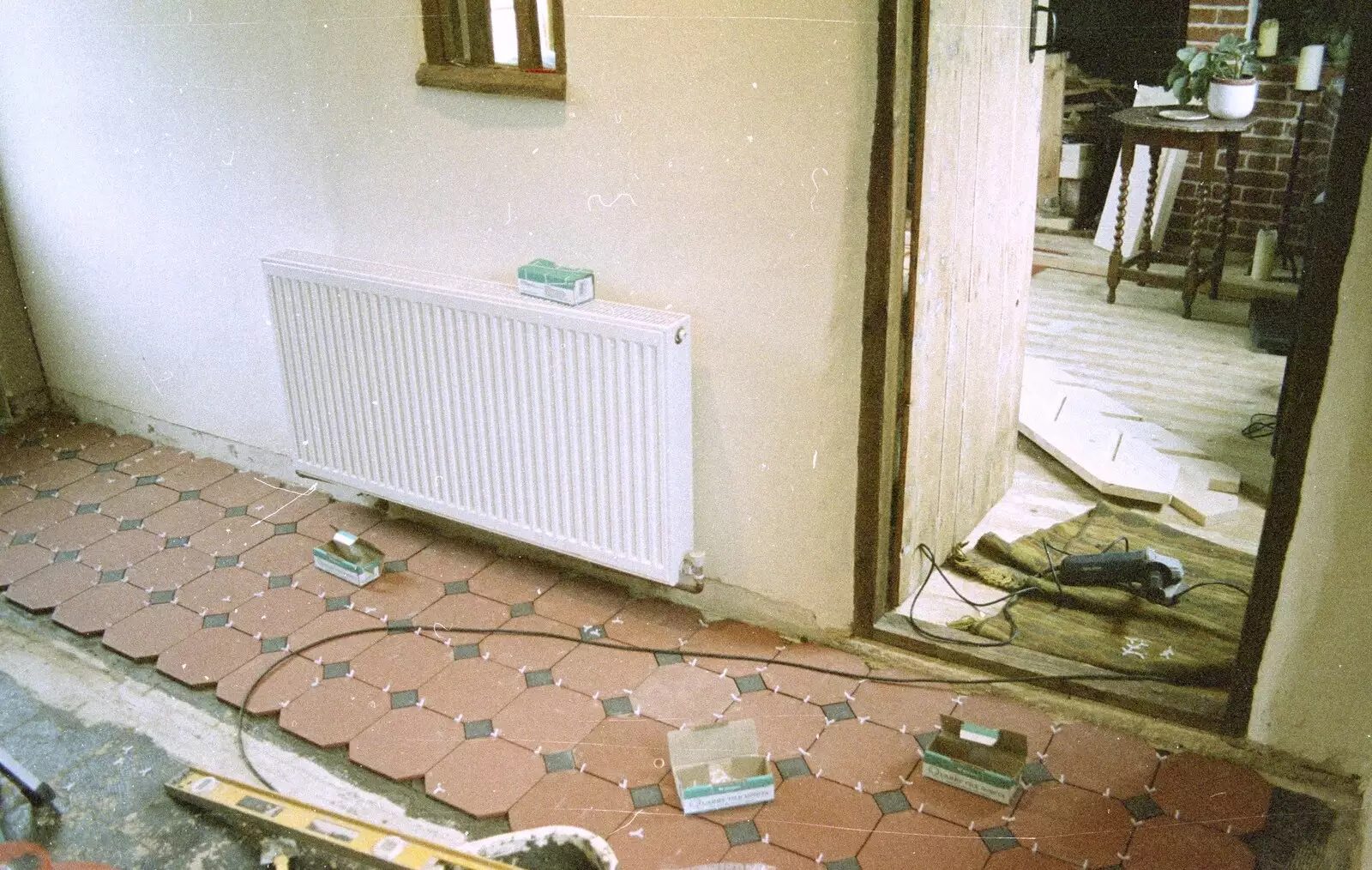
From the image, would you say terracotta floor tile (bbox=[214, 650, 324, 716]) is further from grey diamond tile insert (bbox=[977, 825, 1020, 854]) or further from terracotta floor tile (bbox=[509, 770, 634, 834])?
grey diamond tile insert (bbox=[977, 825, 1020, 854])

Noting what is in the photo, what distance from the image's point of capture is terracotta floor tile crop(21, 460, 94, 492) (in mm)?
3958

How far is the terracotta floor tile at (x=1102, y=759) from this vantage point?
8.05ft

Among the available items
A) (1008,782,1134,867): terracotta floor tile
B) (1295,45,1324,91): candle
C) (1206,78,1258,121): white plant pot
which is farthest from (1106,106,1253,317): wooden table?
(1008,782,1134,867): terracotta floor tile

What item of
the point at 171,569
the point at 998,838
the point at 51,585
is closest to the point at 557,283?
the point at 171,569

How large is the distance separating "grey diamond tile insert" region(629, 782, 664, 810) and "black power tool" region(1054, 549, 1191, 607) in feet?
4.31

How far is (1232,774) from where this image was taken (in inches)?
96.8

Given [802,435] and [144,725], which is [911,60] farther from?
[144,725]

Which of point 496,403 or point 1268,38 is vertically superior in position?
point 1268,38

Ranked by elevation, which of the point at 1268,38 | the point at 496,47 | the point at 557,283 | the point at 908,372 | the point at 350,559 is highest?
the point at 496,47

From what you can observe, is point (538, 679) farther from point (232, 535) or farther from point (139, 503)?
point (139, 503)

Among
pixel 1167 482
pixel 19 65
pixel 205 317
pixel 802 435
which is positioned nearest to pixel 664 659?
pixel 802 435

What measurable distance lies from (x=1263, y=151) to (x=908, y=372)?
3.89m

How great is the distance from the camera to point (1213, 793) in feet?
7.91

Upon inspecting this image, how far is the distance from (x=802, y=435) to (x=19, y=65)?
3138 millimetres
